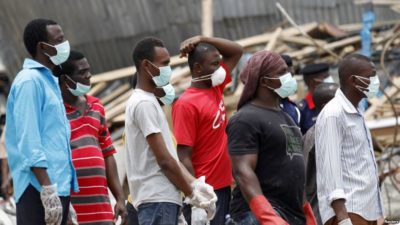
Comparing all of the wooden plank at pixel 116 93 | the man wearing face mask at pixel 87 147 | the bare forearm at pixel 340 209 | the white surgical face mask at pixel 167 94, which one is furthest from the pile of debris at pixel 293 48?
the bare forearm at pixel 340 209

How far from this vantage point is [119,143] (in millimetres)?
13305

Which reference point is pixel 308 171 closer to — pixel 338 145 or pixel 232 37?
pixel 338 145

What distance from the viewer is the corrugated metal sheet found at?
1501cm

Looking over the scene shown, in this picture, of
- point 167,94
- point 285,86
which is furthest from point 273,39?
point 285,86

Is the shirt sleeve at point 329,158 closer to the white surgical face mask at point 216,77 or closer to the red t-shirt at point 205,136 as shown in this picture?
the red t-shirt at point 205,136

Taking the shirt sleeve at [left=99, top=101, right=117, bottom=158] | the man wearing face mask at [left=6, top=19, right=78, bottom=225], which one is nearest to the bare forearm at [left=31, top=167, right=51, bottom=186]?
the man wearing face mask at [left=6, top=19, right=78, bottom=225]

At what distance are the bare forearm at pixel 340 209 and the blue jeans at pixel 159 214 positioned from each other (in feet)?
3.36

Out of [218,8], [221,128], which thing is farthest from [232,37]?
[221,128]

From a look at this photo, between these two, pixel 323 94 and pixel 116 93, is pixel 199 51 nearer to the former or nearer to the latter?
pixel 323 94

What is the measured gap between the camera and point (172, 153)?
7.19 meters

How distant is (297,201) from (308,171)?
1.11 metres

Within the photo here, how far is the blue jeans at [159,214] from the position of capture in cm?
709

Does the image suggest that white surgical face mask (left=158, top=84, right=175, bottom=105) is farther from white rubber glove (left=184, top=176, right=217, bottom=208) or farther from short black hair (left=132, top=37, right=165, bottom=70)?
white rubber glove (left=184, top=176, right=217, bottom=208)

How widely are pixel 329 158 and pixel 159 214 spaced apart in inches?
44.7
